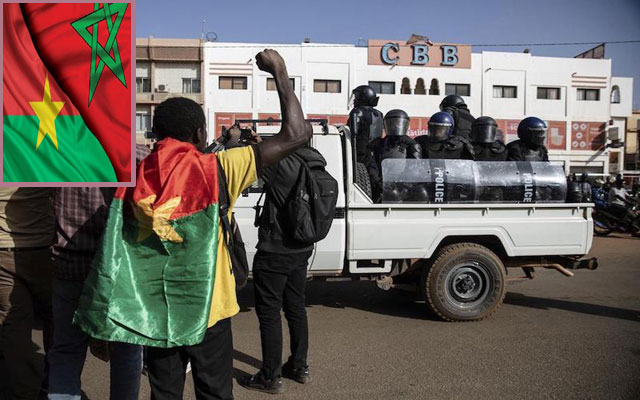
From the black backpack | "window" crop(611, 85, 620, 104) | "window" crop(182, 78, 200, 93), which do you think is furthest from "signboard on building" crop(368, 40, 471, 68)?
the black backpack

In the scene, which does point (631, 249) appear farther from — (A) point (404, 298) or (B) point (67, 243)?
(B) point (67, 243)

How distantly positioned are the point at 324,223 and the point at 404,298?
3.02 meters

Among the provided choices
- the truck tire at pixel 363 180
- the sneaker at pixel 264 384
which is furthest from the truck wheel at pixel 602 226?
the sneaker at pixel 264 384

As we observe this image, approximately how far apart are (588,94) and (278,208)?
124 feet

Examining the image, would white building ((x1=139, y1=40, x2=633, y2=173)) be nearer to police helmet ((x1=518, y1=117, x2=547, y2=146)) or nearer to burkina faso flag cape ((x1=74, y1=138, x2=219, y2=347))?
police helmet ((x1=518, y1=117, x2=547, y2=146))

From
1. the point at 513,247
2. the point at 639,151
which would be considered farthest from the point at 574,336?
the point at 639,151

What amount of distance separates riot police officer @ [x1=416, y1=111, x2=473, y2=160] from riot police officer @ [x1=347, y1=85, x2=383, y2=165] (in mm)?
626

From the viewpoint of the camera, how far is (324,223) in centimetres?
360

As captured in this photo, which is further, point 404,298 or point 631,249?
point 631,249

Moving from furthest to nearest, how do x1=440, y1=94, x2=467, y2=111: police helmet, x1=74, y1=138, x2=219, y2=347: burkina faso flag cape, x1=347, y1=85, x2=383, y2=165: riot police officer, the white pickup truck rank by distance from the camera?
x1=440, y1=94, x2=467, y2=111: police helmet → x1=347, y1=85, x2=383, y2=165: riot police officer → the white pickup truck → x1=74, y1=138, x2=219, y2=347: burkina faso flag cape

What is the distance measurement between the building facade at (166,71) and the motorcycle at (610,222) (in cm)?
2461

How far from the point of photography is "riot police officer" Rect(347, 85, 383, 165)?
568cm

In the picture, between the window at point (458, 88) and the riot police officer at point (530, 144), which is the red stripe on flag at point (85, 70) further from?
the window at point (458, 88)

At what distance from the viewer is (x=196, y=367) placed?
213cm
